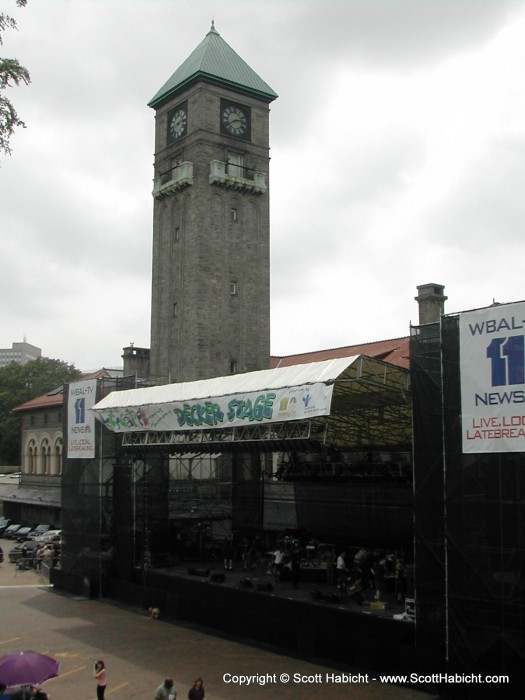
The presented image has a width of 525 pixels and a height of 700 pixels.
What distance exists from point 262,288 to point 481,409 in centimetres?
3225

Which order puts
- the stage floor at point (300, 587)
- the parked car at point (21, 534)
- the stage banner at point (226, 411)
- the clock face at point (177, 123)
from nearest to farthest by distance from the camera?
the stage banner at point (226, 411) → the stage floor at point (300, 587) → the clock face at point (177, 123) → the parked car at point (21, 534)

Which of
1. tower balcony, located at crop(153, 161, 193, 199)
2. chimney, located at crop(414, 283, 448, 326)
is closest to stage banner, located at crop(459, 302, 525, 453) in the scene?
chimney, located at crop(414, 283, 448, 326)

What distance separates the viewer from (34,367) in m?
85.5

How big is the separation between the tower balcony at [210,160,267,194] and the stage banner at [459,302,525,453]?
3100 cm

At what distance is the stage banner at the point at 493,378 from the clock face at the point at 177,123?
3469 cm

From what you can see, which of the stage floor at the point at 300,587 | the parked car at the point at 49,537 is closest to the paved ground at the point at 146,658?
the stage floor at the point at 300,587

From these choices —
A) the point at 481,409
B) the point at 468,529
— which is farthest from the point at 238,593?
the point at 481,409

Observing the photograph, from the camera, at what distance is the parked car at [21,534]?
2073 inches

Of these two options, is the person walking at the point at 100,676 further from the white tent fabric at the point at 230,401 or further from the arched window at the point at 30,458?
the arched window at the point at 30,458

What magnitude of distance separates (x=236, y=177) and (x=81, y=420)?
2034 centimetres

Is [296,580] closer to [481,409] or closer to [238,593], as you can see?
[238,593]

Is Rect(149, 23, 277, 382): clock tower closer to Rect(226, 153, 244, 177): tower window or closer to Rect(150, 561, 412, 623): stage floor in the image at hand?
Rect(226, 153, 244, 177): tower window

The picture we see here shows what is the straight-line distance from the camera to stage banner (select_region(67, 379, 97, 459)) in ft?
109

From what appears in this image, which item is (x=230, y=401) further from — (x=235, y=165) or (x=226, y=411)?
(x=235, y=165)
